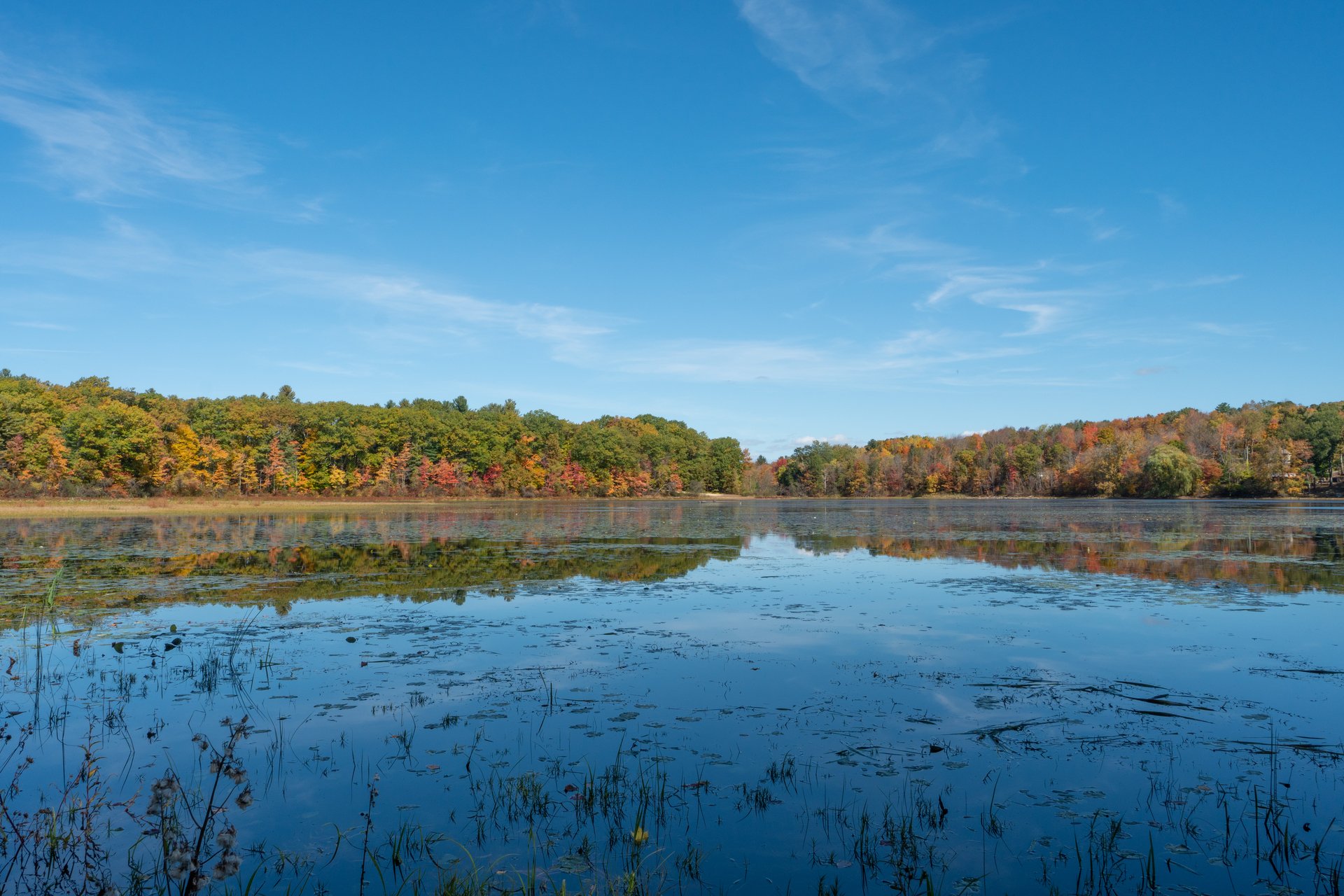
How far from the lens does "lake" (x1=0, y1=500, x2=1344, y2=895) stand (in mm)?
5066

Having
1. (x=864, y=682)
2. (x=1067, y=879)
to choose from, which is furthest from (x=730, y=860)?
(x=864, y=682)

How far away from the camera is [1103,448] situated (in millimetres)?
111000

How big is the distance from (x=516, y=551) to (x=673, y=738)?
64.9 feet

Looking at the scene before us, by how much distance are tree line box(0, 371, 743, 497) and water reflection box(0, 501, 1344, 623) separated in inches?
890

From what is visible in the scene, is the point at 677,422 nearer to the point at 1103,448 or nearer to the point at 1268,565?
the point at 1103,448

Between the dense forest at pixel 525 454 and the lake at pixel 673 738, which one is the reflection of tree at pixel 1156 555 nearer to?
the lake at pixel 673 738

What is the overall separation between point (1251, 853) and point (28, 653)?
13.4m

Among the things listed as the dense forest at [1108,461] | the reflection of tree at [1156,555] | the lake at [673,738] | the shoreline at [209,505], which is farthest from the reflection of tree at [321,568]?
the dense forest at [1108,461]

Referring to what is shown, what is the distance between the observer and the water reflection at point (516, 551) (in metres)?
17.5

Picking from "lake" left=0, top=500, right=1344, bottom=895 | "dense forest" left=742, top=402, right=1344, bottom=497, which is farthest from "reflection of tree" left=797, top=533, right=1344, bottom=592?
"dense forest" left=742, top=402, right=1344, bottom=497

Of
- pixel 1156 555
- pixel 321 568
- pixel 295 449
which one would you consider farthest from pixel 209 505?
pixel 1156 555

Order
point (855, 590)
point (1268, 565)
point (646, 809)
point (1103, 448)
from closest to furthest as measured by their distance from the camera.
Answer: point (646, 809), point (855, 590), point (1268, 565), point (1103, 448)

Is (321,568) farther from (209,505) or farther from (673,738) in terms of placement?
(209,505)

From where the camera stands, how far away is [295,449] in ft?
276
